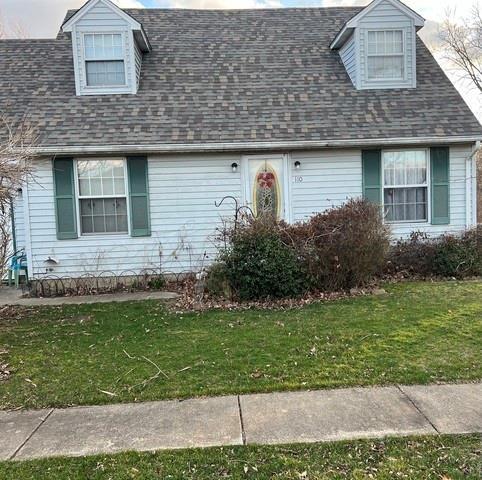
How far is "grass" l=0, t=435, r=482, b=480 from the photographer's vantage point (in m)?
3.01

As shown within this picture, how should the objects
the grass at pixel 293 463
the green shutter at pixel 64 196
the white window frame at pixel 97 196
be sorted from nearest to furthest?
the grass at pixel 293 463
the green shutter at pixel 64 196
the white window frame at pixel 97 196

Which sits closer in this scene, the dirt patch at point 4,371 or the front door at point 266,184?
the dirt patch at point 4,371

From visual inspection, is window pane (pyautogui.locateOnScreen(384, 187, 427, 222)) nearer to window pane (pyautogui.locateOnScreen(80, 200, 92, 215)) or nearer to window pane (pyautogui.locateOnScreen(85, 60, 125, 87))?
window pane (pyautogui.locateOnScreen(80, 200, 92, 215))

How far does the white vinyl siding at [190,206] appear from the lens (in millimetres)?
9695

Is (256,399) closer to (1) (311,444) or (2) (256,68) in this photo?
(1) (311,444)

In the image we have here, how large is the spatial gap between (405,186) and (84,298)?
24.1 ft

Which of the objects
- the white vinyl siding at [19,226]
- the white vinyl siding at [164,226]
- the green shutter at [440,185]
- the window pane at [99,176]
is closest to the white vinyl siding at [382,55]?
the green shutter at [440,185]

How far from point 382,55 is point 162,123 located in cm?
554

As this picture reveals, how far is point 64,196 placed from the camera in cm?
959

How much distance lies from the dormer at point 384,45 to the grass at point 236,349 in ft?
18.6

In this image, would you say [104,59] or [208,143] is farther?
[104,59]

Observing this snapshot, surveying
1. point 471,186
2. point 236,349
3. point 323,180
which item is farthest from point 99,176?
point 471,186

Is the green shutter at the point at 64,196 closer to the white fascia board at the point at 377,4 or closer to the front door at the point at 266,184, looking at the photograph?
the front door at the point at 266,184

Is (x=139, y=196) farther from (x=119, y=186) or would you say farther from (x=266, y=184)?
(x=266, y=184)
